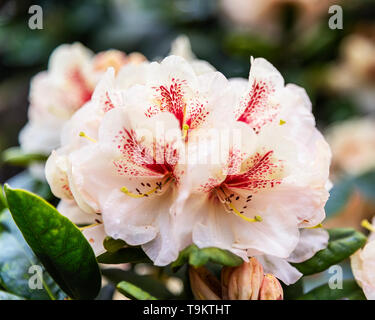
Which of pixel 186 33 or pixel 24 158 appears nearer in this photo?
pixel 24 158

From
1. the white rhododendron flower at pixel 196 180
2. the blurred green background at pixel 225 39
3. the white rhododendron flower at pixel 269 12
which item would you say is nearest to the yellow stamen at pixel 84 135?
the white rhododendron flower at pixel 196 180

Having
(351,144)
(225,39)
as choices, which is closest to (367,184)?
(351,144)

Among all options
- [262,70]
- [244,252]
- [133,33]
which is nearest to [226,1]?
[133,33]

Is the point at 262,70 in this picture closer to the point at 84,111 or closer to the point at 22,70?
A: the point at 84,111

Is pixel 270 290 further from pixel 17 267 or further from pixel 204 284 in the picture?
pixel 17 267

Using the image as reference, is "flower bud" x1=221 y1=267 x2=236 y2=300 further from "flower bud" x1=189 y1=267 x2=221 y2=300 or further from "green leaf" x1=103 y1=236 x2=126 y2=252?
"green leaf" x1=103 y1=236 x2=126 y2=252
